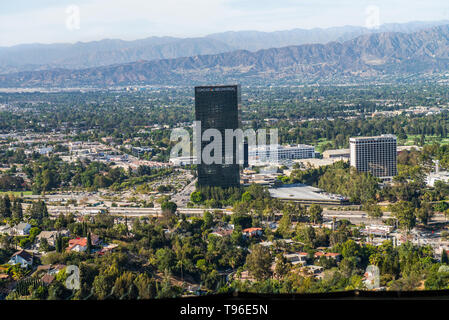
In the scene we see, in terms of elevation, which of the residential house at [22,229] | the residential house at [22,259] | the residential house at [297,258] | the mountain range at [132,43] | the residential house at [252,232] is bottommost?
the residential house at [252,232]

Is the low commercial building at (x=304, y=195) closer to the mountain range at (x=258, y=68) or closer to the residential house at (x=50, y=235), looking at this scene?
the residential house at (x=50, y=235)

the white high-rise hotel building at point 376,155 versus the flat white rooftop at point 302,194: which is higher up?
the white high-rise hotel building at point 376,155

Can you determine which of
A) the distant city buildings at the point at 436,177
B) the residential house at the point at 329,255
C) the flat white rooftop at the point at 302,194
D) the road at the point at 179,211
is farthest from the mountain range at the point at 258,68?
the residential house at the point at 329,255

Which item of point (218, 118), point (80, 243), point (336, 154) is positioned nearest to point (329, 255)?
point (80, 243)

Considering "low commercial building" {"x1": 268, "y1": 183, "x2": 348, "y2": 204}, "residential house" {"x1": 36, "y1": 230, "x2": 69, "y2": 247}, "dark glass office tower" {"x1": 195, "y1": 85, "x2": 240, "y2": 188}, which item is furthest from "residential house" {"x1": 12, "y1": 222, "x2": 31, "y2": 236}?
"low commercial building" {"x1": 268, "y1": 183, "x2": 348, "y2": 204}

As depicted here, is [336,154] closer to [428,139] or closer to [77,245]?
[428,139]

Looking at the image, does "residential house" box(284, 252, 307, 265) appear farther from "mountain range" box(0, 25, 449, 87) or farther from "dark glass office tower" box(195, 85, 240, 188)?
"mountain range" box(0, 25, 449, 87)
